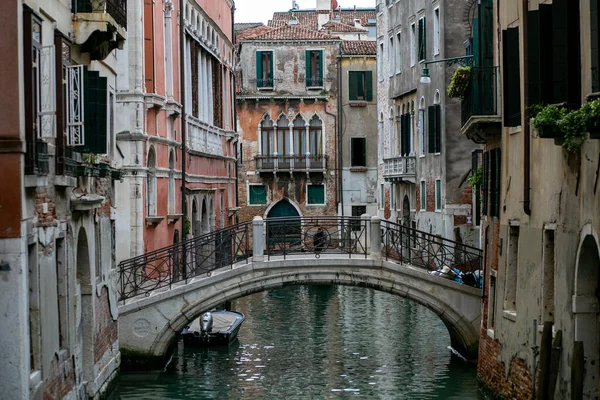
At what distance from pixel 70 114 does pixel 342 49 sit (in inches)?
1318

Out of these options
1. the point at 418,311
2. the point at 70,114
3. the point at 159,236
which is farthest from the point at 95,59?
the point at 418,311

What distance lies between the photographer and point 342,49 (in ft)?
156

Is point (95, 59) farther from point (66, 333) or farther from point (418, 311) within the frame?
point (418, 311)

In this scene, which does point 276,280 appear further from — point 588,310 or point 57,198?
point 588,310

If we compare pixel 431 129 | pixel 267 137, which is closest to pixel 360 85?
pixel 267 137

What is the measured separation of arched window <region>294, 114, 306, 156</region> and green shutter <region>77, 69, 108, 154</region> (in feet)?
106

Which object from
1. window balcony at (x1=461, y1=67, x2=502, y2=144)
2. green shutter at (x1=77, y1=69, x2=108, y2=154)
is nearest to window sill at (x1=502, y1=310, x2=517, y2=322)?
window balcony at (x1=461, y1=67, x2=502, y2=144)

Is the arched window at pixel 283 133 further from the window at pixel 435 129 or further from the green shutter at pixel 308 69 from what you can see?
the window at pixel 435 129

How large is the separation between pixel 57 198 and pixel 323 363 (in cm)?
892

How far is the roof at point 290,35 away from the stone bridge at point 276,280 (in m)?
26.5

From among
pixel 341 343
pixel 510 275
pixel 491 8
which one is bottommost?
pixel 341 343

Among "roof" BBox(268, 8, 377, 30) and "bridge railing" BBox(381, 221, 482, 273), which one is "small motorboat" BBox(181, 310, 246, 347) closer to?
"bridge railing" BBox(381, 221, 482, 273)

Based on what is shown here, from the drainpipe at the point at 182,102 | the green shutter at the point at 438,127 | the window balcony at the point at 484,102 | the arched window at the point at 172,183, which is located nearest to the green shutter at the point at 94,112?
the window balcony at the point at 484,102

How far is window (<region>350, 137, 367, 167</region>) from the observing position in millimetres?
47500
